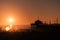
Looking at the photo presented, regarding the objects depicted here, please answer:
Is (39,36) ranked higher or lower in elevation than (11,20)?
lower

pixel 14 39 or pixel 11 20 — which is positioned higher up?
pixel 11 20

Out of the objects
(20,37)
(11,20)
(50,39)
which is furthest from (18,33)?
(11,20)

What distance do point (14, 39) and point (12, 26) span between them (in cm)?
107

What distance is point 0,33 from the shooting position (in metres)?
5.40

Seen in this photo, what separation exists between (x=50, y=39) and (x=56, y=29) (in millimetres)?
434

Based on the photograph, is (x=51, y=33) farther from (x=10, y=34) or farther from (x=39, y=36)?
(x=10, y=34)

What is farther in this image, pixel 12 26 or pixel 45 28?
pixel 12 26

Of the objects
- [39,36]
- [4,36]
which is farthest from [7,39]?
[39,36]

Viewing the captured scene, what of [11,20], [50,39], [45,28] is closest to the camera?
[50,39]

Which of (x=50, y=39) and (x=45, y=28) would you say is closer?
(x=50, y=39)

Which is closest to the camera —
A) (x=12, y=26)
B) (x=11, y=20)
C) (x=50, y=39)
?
(x=50, y=39)

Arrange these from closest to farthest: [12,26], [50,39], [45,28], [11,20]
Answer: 1. [50,39]
2. [45,28]
3. [12,26]
4. [11,20]

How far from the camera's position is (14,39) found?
5.33 m

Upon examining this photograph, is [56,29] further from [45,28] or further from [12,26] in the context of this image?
[12,26]
